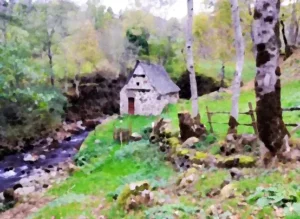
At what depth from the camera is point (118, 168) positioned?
15.0 metres

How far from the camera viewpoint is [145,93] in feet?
104

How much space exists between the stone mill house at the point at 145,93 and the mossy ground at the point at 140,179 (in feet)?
26.2

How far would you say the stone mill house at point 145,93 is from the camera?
31.4 m

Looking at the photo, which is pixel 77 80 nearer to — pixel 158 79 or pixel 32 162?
pixel 158 79

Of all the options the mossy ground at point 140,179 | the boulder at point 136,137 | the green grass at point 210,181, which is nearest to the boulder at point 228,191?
the mossy ground at point 140,179

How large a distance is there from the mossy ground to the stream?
2113 millimetres

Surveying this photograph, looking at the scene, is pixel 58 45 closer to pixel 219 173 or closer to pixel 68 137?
pixel 68 137

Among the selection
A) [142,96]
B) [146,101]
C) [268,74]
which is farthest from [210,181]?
[142,96]

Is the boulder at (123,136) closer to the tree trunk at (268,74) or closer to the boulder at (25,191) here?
the boulder at (25,191)

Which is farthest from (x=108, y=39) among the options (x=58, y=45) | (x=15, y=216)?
(x=15, y=216)

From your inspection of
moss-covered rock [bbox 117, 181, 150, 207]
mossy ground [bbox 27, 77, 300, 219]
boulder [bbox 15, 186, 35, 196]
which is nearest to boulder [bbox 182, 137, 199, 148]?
mossy ground [bbox 27, 77, 300, 219]

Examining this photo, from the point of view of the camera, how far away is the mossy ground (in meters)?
6.71

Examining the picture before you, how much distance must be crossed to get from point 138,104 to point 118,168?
1716 centimetres

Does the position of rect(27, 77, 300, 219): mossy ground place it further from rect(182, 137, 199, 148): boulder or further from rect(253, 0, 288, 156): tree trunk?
rect(182, 137, 199, 148): boulder
